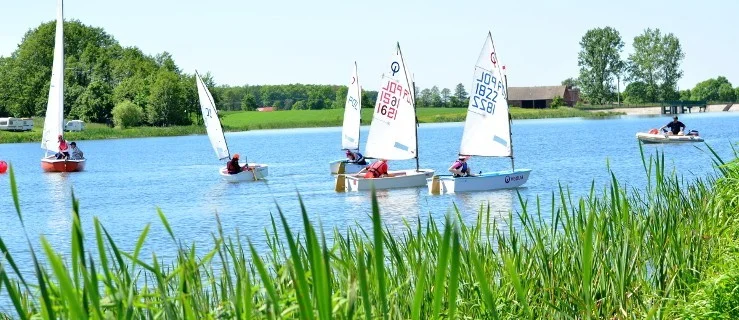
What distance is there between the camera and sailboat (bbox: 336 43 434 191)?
31766 millimetres

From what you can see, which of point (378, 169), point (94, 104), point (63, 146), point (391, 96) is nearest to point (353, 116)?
point (391, 96)

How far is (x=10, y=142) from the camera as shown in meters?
91.5

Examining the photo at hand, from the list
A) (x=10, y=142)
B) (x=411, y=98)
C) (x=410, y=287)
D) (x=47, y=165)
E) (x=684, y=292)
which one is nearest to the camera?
(x=410, y=287)

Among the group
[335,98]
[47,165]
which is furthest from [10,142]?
[335,98]

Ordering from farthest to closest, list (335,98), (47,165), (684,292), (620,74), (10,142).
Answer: (335,98) → (620,74) → (10,142) → (47,165) → (684,292)

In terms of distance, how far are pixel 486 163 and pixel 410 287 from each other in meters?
40.6

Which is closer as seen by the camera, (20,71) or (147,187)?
(147,187)

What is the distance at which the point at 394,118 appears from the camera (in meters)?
32.4

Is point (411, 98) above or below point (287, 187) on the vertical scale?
above

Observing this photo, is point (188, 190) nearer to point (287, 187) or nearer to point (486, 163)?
point (287, 187)

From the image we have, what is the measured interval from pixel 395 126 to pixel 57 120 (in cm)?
1937

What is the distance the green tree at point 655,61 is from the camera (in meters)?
138

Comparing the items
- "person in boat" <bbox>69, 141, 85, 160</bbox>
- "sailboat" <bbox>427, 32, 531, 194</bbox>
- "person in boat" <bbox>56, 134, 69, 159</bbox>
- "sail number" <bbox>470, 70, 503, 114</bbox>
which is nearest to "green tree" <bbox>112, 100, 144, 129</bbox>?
"person in boat" <bbox>69, 141, 85, 160</bbox>

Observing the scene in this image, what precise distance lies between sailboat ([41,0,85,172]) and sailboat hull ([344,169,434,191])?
18.5 metres
